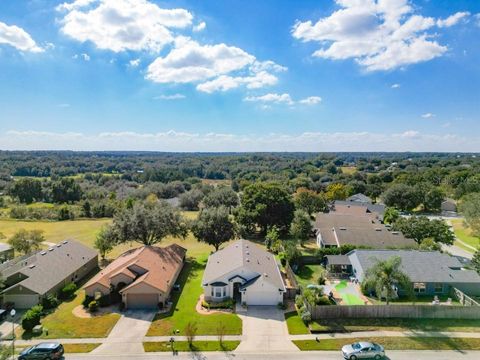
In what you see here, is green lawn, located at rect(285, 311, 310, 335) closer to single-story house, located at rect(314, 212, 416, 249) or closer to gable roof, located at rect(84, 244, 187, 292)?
gable roof, located at rect(84, 244, 187, 292)

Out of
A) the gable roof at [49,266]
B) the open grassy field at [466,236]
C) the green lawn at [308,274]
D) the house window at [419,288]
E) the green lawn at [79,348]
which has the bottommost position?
the green lawn at [308,274]

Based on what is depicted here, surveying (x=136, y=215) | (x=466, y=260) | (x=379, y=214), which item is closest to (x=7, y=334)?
(x=136, y=215)

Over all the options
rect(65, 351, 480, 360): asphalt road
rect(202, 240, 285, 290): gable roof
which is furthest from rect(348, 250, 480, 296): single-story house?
rect(202, 240, 285, 290): gable roof

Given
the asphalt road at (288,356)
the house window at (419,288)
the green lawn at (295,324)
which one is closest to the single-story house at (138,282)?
the asphalt road at (288,356)

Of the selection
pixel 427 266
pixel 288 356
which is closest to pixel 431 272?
pixel 427 266

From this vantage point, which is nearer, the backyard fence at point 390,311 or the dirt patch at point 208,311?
the backyard fence at point 390,311

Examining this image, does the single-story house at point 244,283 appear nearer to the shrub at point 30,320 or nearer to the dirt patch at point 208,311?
the dirt patch at point 208,311

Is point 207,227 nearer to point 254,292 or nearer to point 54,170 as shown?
point 254,292
